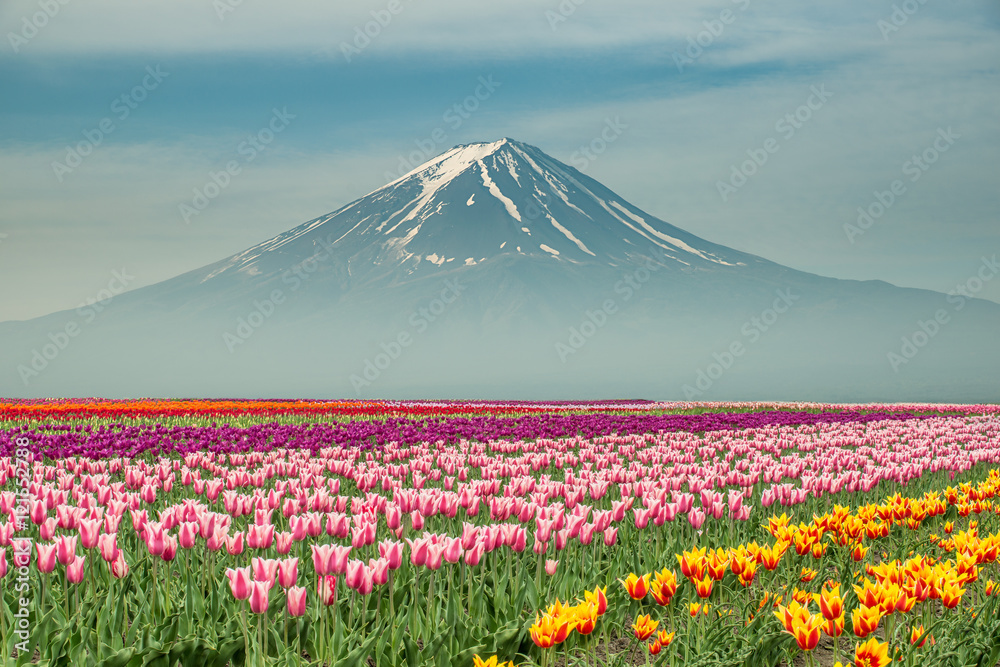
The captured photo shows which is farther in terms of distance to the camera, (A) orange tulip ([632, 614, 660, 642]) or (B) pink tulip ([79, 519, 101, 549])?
(B) pink tulip ([79, 519, 101, 549])

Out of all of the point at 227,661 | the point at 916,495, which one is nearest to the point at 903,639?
the point at 227,661

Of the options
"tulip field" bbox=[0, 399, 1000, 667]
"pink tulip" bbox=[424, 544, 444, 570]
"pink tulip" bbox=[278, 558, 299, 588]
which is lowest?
"tulip field" bbox=[0, 399, 1000, 667]

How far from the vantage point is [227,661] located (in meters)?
4.08

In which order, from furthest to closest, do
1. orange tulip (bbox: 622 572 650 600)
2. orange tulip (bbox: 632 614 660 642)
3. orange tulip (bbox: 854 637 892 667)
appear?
orange tulip (bbox: 622 572 650 600), orange tulip (bbox: 632 614 660 642), orange tulip (bbox: 854 637 892 667)

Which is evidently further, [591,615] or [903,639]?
[903,639]

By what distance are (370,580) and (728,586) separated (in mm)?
3052

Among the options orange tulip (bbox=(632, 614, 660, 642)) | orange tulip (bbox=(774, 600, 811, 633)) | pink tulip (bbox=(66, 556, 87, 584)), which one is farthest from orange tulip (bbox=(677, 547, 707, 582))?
pink tulip (bbox=(66, 556, 87, 584))

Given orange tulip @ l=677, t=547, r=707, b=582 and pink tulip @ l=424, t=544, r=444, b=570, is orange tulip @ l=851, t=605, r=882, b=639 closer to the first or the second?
orange tulip @ l=677, t=547, r=707, b=582

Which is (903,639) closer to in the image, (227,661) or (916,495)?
(227,661)

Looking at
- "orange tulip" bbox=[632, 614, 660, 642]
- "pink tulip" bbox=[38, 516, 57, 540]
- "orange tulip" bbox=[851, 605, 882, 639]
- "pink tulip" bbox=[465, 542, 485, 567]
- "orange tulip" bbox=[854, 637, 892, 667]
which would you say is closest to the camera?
"orange tulip" bbox=[854, 637, 892, 667]

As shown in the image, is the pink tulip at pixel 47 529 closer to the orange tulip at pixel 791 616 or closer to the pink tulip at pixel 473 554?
the pink tulip at pixel 473 554

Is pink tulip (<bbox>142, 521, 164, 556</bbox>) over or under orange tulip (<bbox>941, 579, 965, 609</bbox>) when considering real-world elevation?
over

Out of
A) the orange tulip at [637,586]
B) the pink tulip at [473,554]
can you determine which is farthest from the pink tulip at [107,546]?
the orange tulip at [637,586]

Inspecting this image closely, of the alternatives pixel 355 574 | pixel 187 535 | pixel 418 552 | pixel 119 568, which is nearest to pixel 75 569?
pixel 119 568
